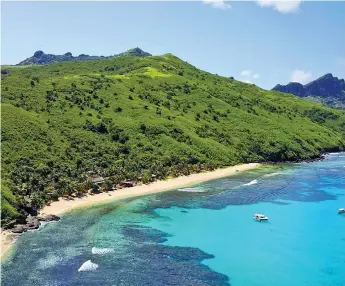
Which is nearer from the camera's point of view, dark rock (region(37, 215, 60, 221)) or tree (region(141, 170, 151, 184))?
dark rock (region(37, 215, 60, 221))

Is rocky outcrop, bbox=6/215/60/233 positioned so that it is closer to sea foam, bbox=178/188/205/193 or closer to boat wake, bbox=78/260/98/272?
boat wake, bbox=78/260/98/272

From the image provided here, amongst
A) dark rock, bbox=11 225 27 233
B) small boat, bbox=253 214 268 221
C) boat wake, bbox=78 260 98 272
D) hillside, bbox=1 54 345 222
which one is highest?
hillside, bbox=1 54 345 222

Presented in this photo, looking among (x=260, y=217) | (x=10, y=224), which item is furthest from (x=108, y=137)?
(x=260, y=217)

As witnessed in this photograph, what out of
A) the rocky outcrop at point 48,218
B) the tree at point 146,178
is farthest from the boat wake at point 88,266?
the tree at point 146,178

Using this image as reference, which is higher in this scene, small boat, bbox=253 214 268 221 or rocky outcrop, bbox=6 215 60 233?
rocky outcrop, bbox=6 215 60 233

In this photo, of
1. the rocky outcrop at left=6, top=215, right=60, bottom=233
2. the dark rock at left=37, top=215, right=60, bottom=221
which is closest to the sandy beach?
the rocky outcrop at left=6, top=215, right=60, bottom=233

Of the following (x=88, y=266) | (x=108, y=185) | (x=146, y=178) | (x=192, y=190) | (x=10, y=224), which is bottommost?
(x=88, y=266)

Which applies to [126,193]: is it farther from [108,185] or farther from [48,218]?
[48,218]
